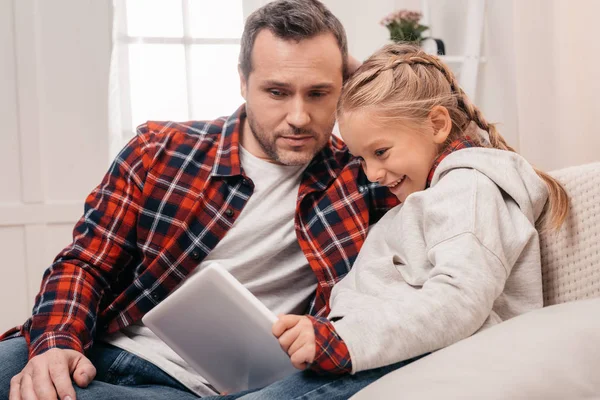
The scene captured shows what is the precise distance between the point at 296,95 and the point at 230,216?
0.27m

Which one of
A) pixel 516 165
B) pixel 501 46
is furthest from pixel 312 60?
pixel 501 46

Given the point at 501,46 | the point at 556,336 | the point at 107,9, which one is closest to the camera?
the point at 556,336

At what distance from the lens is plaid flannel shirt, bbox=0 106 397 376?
1.36 meters

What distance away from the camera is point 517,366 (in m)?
0.71

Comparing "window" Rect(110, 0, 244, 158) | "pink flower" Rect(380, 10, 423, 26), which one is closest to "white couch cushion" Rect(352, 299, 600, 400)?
"pink flower" Rect(380, 10, 423, 26)

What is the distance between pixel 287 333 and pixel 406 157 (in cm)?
41

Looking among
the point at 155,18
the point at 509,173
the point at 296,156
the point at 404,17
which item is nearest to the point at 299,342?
the point at 509,173

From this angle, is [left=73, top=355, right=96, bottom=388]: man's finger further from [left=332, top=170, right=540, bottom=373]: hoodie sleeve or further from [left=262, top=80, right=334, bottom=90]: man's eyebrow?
[left=262, top=80, right=334, bottom=90]: man's eyebrow

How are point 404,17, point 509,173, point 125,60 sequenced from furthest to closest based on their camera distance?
1. point 125,60
2. point 404,17
3. point 509,173

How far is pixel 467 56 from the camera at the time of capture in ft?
8.05

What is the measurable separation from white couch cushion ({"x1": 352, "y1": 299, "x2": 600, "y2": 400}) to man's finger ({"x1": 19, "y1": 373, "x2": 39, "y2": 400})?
60cm

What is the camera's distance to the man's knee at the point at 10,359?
121 centimetres

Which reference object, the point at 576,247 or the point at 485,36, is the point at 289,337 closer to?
the point at 576,247

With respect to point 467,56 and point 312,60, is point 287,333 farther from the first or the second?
point 467,56
